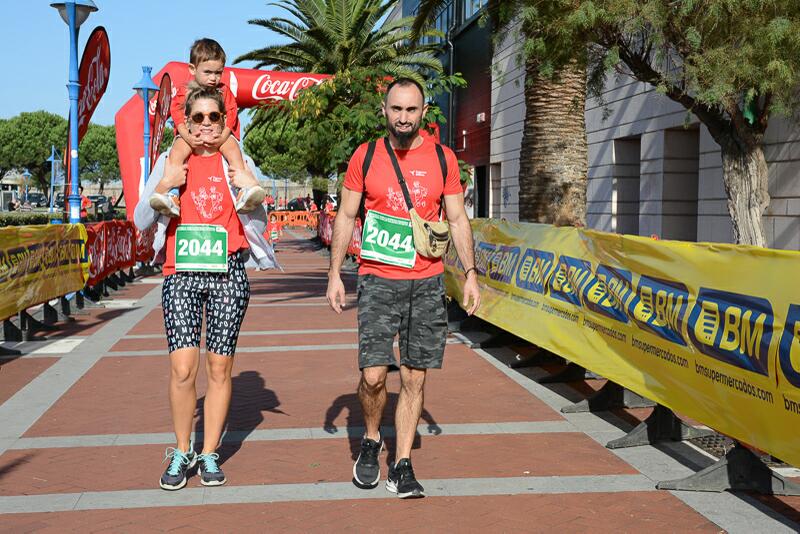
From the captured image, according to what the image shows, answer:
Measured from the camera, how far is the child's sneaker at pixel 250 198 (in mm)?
5082

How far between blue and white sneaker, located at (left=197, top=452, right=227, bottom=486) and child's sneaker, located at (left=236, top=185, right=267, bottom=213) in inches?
52.7

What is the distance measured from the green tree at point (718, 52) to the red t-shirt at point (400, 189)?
6.13 m

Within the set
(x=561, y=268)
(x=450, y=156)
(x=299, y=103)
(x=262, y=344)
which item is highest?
(x=299, y=103)

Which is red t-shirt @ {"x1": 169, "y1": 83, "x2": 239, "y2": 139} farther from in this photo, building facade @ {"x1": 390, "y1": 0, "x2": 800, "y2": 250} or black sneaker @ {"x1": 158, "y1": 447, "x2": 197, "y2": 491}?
building facade @ {"x1": 390, "y1": 0, "x2": 800, "y2": 250}

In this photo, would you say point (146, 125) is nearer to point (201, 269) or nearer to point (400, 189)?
point (201, 269)

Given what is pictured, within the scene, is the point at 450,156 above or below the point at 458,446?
above

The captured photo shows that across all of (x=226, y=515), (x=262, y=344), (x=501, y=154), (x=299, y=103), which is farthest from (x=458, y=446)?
(x=501, y=154)

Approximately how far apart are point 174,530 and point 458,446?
2.14m

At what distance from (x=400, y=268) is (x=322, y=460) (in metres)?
1.40

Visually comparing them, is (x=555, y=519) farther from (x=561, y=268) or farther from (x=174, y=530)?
(x=561, y=268)

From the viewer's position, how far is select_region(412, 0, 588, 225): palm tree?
1338 centimetres

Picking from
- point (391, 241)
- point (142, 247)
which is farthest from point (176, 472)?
point (142, 247)

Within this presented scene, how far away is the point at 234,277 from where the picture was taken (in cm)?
518

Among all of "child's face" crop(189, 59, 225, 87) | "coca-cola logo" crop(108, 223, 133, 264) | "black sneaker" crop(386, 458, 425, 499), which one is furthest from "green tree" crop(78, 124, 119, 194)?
"black sneaker" crop(386, 458, 425, 499)
